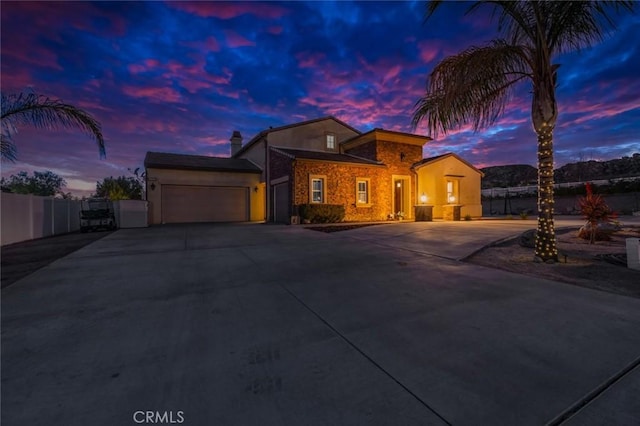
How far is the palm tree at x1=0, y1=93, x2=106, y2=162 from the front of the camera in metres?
5.73

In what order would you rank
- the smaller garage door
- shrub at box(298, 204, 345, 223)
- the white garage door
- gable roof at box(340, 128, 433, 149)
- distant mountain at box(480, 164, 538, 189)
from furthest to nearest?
distant mountain at box(480, 164, 538, 189)
gable roof at box(340, 128, 433, 149)
the white garage door
the smaller garage door
shrub at box(298, 204, 345, 223)

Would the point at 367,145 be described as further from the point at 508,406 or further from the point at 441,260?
the point at 508,406

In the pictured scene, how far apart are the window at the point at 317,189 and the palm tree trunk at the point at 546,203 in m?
10.3

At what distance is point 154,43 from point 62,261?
865cm

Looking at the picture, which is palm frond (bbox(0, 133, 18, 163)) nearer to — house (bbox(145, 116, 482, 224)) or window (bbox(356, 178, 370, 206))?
house (bbox(145, 116, 482, 224))

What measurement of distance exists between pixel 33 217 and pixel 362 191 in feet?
50.1

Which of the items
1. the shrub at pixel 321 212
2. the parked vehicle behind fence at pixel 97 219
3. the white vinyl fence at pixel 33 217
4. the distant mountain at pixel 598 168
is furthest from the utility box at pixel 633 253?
the distant mountain at pixel 598 168

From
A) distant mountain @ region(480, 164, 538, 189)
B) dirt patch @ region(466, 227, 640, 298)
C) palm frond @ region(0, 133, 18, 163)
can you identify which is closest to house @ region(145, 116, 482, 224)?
dirt patch @ region(466, 227, 640, 298)

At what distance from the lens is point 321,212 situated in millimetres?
14414

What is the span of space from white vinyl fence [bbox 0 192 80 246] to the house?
3.73m

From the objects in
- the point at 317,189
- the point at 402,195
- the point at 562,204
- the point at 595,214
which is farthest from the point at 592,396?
the point at 562,204

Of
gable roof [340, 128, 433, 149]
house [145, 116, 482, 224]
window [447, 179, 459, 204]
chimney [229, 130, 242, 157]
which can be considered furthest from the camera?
chimney [229, 130, 242, 157]

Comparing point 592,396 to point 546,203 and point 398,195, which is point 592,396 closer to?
point 546,203

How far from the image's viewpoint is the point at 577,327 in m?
2.59
